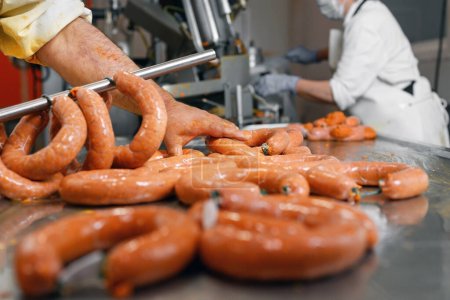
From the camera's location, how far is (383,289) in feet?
2.65

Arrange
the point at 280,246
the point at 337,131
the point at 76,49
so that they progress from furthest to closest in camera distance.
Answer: the point at 337,131, the point at 76,49, the point at 280,246

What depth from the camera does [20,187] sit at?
4.61ft

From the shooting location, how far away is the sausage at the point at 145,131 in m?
1.47

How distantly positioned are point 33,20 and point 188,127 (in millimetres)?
740

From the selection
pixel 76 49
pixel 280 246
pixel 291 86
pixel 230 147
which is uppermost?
pixel 76 49

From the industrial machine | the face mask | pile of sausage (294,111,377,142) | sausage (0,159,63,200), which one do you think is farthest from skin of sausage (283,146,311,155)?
the face mask

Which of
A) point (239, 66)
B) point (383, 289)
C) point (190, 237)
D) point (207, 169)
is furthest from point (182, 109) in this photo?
point (239, 66)

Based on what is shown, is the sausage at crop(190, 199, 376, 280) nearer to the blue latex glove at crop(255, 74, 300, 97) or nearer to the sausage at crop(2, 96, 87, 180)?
Result: the sausage at crop(2, 96, 87, 180)

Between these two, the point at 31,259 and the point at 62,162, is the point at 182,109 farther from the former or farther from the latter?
the point at 31,259

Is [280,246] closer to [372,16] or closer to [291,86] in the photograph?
[372,16]

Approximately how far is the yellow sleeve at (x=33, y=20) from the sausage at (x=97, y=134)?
567 mm

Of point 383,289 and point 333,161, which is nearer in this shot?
point 383,289

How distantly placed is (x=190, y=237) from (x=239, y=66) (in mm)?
2786

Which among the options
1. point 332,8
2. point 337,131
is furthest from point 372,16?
point 337,131
